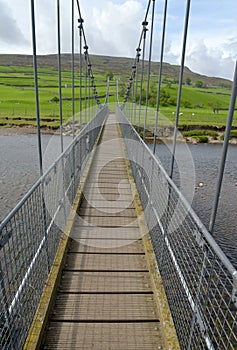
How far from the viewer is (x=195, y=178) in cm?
923

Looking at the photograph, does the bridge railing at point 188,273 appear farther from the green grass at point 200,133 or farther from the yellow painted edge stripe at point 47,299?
the green grass at point 200,133

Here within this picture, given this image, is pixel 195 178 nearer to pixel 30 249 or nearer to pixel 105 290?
pixel 105 290

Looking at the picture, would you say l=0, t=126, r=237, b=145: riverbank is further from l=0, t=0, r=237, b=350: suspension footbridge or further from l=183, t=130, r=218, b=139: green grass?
l=0, t=0, r=237, b=350: suspension footbridge

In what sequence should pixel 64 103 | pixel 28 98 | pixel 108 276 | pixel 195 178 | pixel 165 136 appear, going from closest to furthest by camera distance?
pixel 108 276 → pixel 195 178 → pixel 165 136 → pixel 64 103 → pixel 28 98

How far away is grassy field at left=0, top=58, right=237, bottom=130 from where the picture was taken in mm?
21266

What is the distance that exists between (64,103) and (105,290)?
3050 centimetres

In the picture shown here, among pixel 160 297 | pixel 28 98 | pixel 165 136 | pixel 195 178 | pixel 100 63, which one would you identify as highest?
pixel 100 63

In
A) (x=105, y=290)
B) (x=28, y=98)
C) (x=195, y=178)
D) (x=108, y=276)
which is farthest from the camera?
(x=28, y=98)

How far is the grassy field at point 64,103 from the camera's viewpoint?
69.8 feet

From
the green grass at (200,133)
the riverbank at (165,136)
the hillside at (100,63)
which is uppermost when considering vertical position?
the hillside at (100,63)

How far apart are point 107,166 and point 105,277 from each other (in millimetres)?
3200

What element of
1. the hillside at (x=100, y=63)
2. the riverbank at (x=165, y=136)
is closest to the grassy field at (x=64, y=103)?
the riverbank at (x=165, y=136)

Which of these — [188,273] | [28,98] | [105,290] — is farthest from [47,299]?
[28,98]

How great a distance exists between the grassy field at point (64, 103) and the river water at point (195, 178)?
A: 3.86 metres
